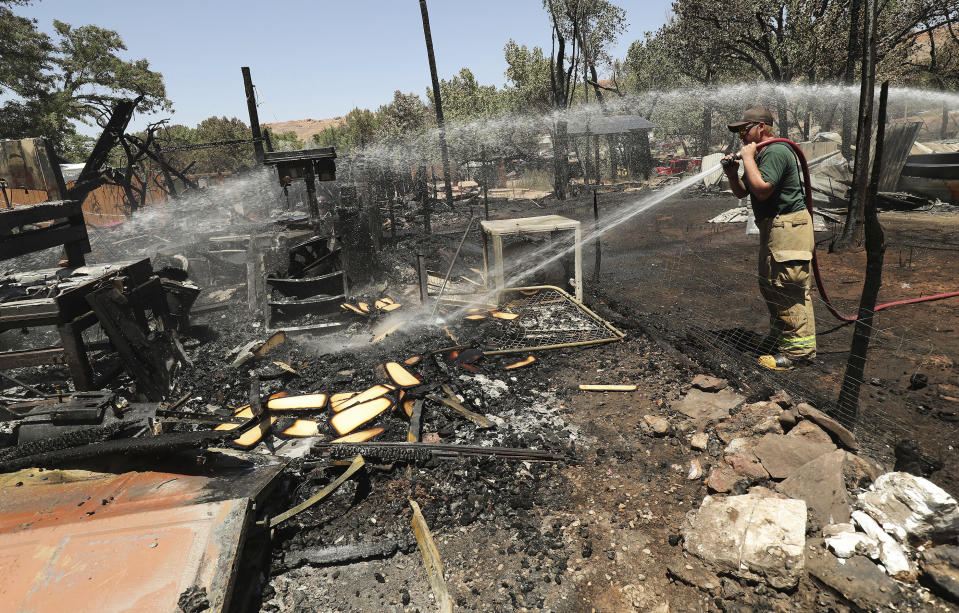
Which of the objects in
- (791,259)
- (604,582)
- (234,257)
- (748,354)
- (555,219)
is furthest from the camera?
(234,257)

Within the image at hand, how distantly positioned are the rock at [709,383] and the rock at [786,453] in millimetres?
1035

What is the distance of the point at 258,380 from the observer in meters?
5.62

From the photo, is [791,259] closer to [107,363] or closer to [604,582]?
[604,582]

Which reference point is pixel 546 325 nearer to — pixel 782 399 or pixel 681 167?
pixel 782 399

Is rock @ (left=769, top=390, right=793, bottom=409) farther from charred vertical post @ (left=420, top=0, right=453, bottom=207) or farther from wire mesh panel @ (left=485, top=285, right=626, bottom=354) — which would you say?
charred vertical post @ (left=420, top=0, right=453, bottom=207)

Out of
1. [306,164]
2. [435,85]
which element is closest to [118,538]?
[306,164]

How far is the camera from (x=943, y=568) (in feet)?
7.09

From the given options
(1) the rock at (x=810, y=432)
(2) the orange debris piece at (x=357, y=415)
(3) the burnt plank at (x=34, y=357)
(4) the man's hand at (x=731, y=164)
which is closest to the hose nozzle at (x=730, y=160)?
(4) the man's hand at (x=731, y=164)

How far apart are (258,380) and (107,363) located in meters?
2.79

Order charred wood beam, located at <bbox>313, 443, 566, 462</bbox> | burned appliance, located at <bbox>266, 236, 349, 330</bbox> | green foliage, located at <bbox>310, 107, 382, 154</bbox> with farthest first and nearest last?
1. green foliage, located at <bbox>310, 107, 382, 154</bbox>
2. burned appliance, located at <bbox>266, 236, 349, 330</bbox>
3. charred wood beam, located at <bbox>313, 443, 566, 462</bbox>

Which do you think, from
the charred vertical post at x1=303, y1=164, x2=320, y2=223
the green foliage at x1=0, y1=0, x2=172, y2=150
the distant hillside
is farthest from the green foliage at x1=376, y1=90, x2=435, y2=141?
the distant hillside

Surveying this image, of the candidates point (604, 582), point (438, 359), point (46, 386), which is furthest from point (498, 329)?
point (46, 386)

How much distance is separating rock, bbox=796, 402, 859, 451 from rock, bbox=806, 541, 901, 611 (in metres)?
0.96

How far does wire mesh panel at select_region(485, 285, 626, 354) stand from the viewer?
6055 millimetres
